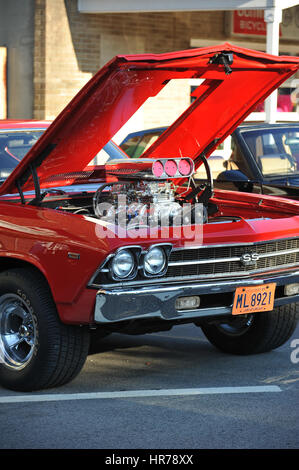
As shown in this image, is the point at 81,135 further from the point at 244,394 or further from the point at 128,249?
the point at 244,394

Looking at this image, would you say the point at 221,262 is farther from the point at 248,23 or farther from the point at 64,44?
the point at 248,23

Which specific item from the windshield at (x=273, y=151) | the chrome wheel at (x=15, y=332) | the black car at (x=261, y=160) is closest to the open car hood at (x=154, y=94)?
the chrome wheel at (x=15, y=332)

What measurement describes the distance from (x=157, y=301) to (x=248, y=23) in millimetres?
14552

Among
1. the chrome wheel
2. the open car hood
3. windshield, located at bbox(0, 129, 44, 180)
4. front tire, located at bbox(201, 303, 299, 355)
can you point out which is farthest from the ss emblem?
windshield, located at bbox(0, 129, 44, 180)

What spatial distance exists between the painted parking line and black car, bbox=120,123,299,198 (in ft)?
12.0

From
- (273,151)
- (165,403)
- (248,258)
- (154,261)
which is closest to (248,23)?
(273,151)

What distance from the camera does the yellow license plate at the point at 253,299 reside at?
5395 millimetres

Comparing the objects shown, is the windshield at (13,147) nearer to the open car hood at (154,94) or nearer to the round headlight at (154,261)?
the open car hood at (154,94)

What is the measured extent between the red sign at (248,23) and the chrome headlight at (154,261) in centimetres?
1406

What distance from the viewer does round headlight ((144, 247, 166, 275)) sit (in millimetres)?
5105

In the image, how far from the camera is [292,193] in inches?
343

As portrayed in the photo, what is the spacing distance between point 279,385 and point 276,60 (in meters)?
2.17

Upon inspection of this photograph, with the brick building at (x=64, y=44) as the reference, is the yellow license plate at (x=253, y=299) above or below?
below
